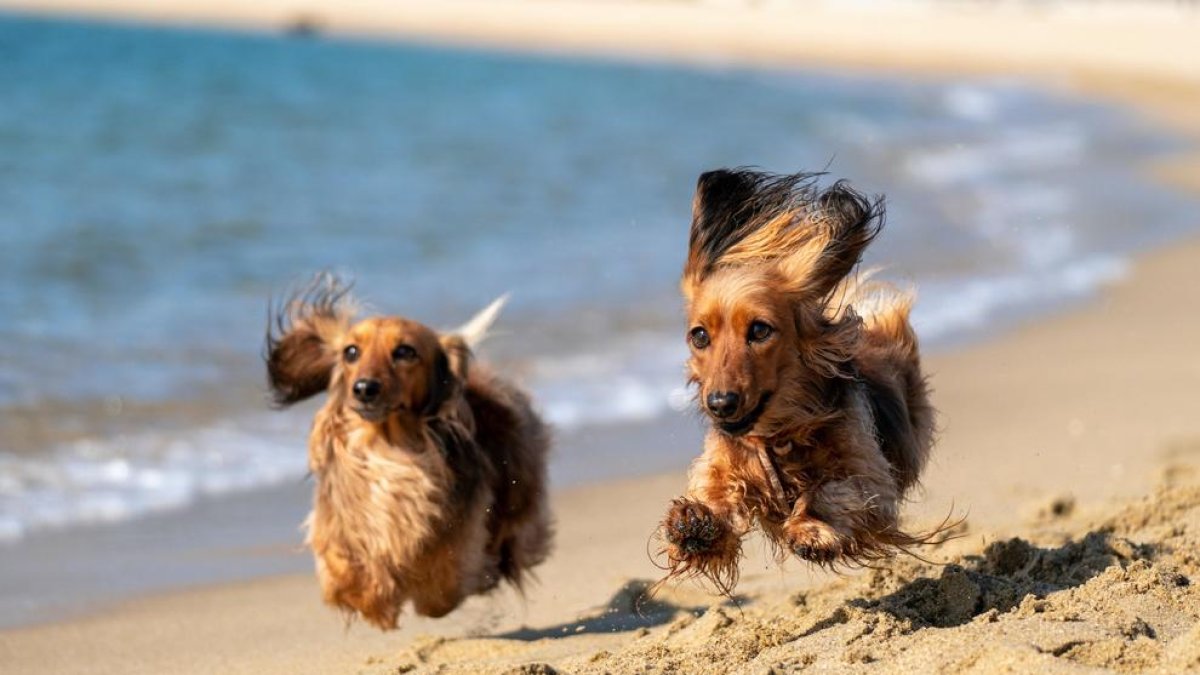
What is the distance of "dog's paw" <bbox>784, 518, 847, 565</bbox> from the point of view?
4.21 m

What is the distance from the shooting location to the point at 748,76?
35.2m

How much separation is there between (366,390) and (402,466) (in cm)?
32

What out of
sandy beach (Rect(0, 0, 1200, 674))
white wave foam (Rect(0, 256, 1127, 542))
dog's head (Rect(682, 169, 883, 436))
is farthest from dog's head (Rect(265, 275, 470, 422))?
dog's head (Rect(682, 169, 883, 436))

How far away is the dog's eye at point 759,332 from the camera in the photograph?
4.25 meters

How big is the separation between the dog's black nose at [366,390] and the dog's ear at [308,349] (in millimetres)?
469

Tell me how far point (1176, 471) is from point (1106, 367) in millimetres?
2272

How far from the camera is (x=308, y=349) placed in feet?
18.6

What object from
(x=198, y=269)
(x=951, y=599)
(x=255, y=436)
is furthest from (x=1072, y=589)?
(x=198, y=269)

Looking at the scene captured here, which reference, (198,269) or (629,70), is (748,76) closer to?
(629,70)

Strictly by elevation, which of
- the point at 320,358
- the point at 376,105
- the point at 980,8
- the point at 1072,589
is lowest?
the point at 1072,589

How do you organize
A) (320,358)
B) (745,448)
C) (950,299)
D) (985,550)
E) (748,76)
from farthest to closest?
(748,76), (950,299), (320,358), (985,550), (745,448)

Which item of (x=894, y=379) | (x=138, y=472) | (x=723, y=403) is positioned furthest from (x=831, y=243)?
(x=138, y=472)

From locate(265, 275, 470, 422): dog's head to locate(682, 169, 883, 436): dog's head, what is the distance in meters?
1.16

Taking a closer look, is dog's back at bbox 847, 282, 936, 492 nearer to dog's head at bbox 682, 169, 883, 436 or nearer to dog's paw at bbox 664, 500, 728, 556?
dog's head at bbox 682, 169, 883, 436
